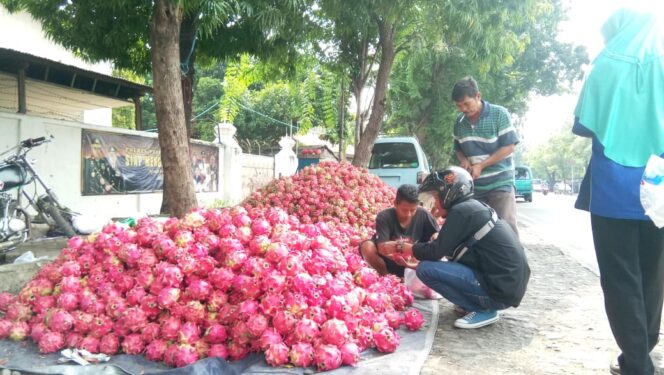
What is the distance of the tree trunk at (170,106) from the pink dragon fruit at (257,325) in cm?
339

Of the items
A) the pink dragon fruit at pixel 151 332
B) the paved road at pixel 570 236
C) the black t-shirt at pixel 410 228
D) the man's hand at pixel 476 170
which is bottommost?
the paved road at pixel 570 236

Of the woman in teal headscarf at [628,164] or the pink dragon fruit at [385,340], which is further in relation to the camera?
the pink dragon fruit at [385,340]

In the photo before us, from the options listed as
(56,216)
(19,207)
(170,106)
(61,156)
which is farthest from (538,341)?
(61,156)

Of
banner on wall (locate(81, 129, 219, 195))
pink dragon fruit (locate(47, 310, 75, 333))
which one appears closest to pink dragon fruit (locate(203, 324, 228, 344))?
pink dragon fruit (locate(47, 310, 75, 333))

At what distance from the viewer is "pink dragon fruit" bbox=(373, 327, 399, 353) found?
272 centimetres

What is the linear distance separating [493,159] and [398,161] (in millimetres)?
6808

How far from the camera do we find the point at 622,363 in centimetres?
233

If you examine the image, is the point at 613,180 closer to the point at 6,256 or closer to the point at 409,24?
the point at 6,256

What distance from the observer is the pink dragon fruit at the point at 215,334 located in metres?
2.62

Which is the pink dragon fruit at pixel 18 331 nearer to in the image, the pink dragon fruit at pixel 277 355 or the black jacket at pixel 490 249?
the pink dragon fruit at pixel 277 355

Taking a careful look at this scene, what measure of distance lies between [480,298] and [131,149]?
31.4 ft

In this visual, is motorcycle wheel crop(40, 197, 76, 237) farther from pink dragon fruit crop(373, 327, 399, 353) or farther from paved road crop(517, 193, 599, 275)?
paved road crop(517, 193, 599, 275)

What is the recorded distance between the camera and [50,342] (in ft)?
8.66

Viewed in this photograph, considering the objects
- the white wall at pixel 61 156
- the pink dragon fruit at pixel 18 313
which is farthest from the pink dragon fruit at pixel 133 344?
the white wall at pixel 61 156
